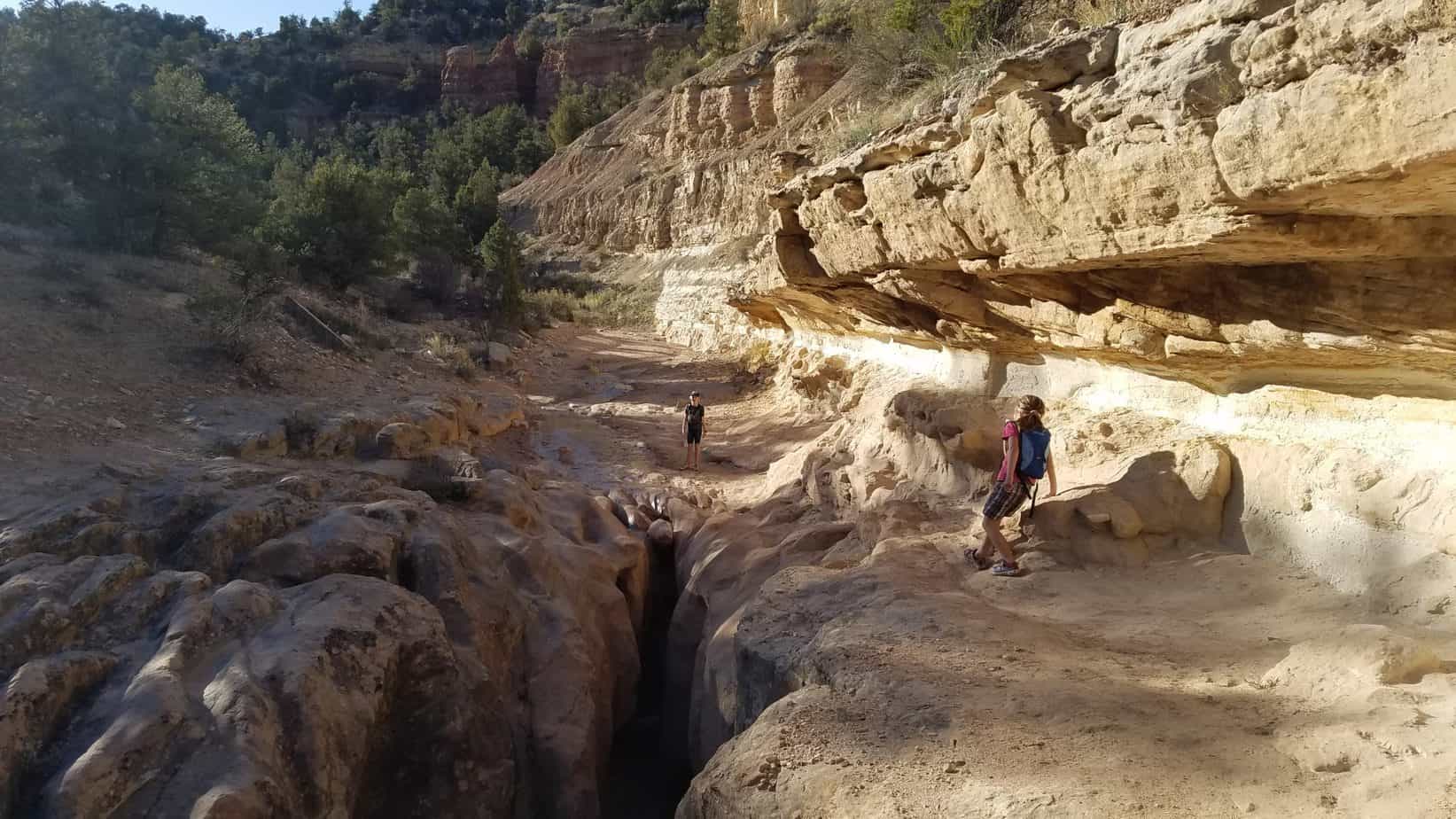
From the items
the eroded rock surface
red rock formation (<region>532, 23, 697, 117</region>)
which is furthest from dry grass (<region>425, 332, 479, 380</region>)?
red rock formation (<region>532, 23, 697, 117</region>)

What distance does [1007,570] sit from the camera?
15.9 ft

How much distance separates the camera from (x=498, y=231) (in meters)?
19.8

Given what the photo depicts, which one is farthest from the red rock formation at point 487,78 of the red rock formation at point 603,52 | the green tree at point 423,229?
the green tree at point 423,229

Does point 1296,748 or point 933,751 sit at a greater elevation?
point 1296,748

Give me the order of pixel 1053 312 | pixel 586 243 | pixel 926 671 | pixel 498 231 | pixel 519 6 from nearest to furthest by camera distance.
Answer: pixel 926 671 → pixel 1053 312 → pixel 498 231 → pixel 586 243 → pixel 519 6

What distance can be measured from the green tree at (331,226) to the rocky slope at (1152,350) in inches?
443

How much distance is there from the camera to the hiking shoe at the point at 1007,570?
485cm

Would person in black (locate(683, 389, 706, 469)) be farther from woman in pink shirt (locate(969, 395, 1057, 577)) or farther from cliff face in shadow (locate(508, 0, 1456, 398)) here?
woman in pink shirt (locate(969, 395, 1057, 577))

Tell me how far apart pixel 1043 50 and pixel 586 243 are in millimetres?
26502

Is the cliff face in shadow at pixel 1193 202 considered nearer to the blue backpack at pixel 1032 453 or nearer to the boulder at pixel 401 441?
the blue backpack at pixel 1032 453

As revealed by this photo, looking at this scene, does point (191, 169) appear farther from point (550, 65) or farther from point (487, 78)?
point (487, 78)

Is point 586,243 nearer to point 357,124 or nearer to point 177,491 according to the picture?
point 177,491

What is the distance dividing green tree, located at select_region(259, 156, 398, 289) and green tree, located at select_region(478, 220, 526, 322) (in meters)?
3.28

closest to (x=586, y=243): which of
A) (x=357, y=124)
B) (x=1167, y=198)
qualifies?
(x=1167, y=198)
